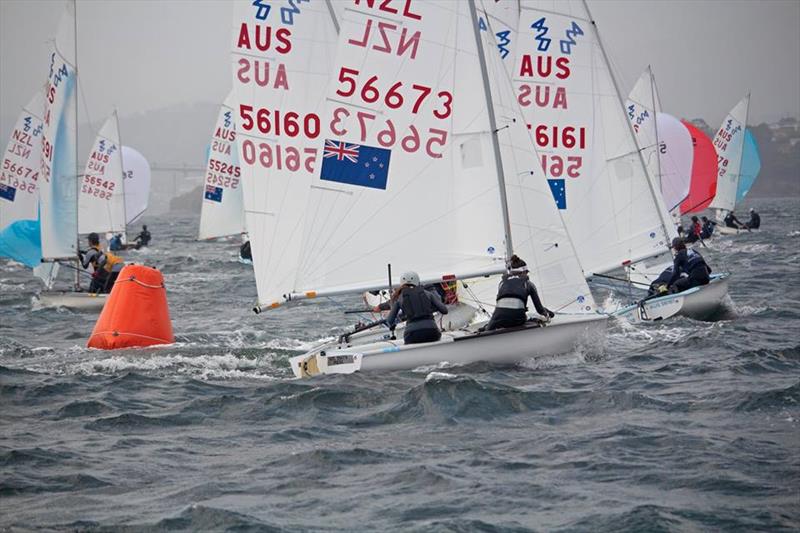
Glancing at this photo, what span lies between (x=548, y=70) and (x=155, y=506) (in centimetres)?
1297

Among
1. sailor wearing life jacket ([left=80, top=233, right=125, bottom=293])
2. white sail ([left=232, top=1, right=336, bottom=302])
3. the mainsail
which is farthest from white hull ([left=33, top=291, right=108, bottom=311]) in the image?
the mainsail

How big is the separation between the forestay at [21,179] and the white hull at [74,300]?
85.2 inches

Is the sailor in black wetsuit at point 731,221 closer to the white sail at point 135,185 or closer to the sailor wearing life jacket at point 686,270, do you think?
the white sail at point 135,185

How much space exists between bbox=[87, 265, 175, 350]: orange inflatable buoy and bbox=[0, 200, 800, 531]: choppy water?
41 cm

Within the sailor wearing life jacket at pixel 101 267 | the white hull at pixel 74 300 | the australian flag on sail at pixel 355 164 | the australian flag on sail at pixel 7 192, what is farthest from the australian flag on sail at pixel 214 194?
the australian flag on sail at pixel 355 164

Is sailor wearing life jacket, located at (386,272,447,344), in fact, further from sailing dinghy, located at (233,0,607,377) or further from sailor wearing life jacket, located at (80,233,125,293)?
sailor wearing life jacket, located at (80,233,125,293)

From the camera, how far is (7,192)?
26969 millimetres

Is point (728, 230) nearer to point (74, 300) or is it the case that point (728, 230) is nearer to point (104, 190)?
point (104, 190)

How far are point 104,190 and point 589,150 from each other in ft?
86.8

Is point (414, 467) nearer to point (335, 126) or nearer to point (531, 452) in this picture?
point (531, 452)

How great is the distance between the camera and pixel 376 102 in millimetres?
14055

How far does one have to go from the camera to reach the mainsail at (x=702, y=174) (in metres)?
35.2

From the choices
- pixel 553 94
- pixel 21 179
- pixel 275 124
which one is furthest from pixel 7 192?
pixel 553 94

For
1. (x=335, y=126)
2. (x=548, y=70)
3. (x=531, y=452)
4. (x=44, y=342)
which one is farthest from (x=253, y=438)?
(x=548, y=70)
